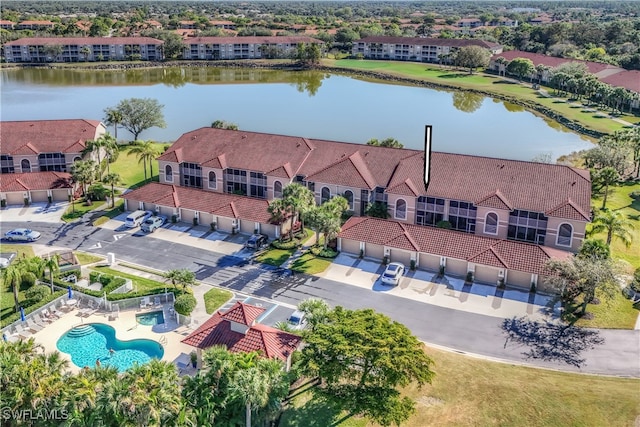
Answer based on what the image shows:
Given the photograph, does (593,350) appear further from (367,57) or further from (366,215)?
(367,57)

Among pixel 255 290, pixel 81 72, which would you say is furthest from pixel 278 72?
pixel 255 290

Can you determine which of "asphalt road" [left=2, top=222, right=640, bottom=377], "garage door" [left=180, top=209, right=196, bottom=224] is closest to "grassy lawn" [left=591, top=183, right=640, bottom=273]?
"asphalt road" [left=2, top=222, right=640, bottom=377]

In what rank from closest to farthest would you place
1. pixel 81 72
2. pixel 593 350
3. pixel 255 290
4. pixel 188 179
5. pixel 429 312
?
pixel 593 350
pixel 429 312
pixel 255 290
pixel 188 179
pixel 81 72

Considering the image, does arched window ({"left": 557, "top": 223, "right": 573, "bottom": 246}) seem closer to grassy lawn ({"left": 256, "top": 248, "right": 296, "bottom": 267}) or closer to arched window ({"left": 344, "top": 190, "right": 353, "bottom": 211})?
arched window ({"left": 344, "top": 190, "right": 353, "bottom": 211})

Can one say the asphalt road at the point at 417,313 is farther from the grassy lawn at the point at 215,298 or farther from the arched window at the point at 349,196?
the arched window at the point at 349,196

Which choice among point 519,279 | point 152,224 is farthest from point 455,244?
point 152,224

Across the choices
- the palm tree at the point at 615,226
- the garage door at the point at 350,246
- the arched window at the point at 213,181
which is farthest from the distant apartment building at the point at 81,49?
the palm tree at the point at 615,226
